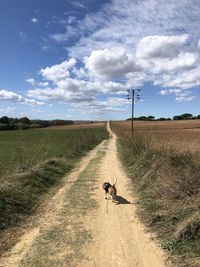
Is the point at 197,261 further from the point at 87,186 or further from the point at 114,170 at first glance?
the point at 114,170

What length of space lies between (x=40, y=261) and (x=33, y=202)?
4.30m

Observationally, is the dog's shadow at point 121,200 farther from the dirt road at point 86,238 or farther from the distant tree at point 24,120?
the distant tree at point 24,120

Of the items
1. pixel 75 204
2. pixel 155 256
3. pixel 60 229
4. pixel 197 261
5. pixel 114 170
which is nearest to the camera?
pixel 197 261

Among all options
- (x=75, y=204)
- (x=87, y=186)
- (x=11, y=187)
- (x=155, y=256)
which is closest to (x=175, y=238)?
(x=155, y=256)

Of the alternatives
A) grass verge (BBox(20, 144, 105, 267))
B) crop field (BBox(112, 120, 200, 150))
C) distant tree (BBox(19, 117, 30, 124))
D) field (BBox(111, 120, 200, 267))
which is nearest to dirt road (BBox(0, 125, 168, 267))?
grass verge (BBox(20, 144, 105, 267))

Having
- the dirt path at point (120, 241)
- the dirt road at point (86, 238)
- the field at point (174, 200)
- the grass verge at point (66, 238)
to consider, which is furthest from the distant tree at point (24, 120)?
the dirt path at point (120, 241)

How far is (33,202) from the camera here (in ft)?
33.3

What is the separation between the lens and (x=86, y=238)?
7078 millimetres

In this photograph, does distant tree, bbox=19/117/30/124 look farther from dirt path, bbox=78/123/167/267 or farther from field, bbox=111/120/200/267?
dirt path, bbox=78/123/167/267

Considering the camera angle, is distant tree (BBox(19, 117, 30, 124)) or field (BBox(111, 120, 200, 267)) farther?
distant tree (BBox(19, 117, 30, 124))

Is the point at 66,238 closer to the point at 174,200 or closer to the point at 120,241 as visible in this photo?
the point at 120,241

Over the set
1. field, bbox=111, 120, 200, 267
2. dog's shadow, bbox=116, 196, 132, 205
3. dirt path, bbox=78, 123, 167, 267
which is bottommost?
dog's shadow, bbox=116, 196, 132, 205

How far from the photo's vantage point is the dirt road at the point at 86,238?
5973 mm

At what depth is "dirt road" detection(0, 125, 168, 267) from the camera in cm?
597
